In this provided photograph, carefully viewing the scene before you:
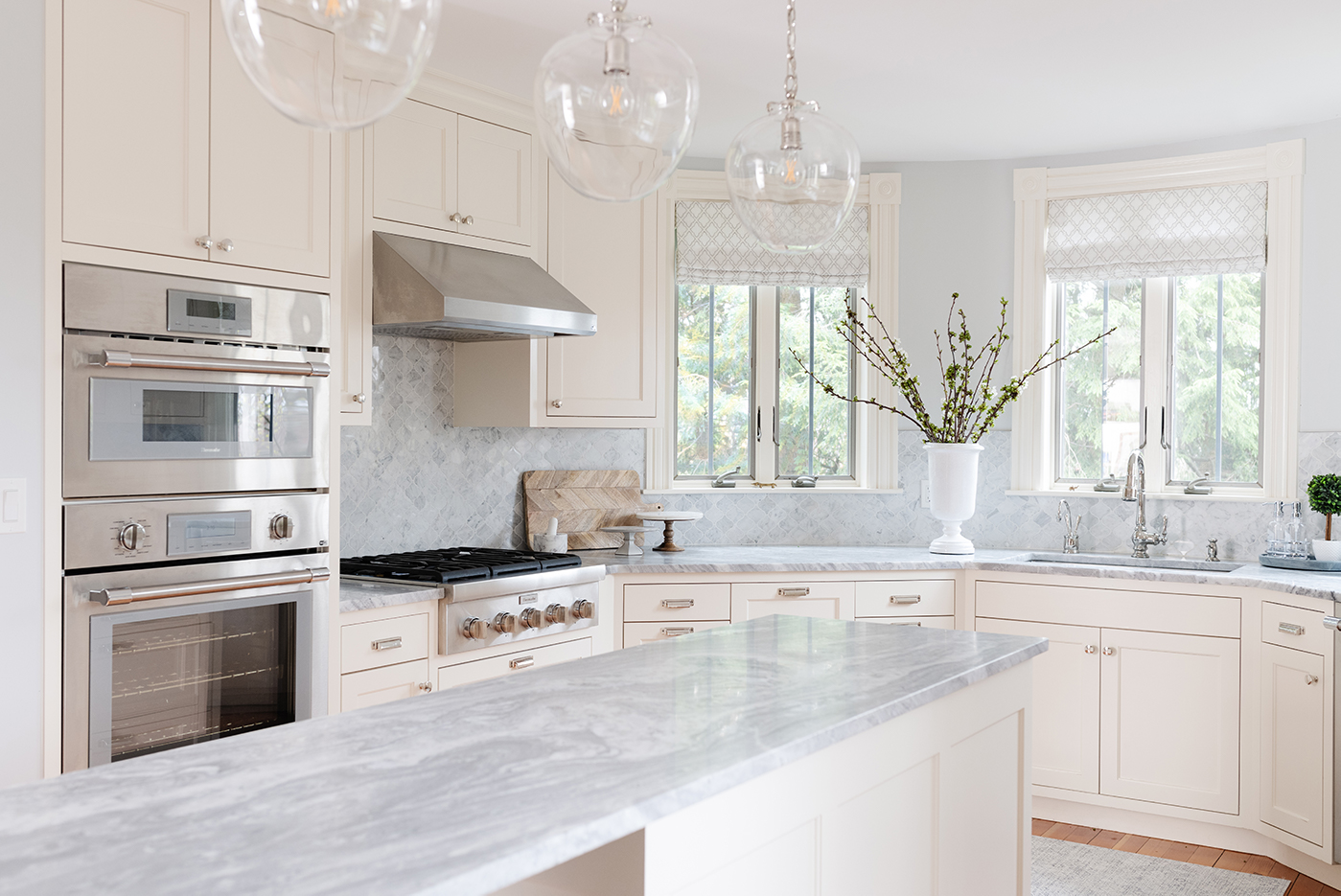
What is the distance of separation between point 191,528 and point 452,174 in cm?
160

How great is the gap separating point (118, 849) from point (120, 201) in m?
1.80

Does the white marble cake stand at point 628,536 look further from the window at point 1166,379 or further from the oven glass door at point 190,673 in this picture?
the window at point 1166,379

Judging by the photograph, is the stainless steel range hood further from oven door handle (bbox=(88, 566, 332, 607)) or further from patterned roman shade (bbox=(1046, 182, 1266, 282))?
patterned roman shade (bbox=(1046, 182, 1266, 282))

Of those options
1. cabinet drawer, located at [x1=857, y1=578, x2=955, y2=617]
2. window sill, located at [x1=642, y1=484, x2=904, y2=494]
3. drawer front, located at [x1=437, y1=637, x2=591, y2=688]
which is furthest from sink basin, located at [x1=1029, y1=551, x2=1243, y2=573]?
drawer front, located at [x1=437, y1=637, x2=591, y2=688]

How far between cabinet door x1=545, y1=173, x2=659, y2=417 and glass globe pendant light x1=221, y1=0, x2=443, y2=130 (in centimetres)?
273

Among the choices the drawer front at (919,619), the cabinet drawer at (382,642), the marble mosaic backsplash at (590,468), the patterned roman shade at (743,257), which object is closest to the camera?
the cabinet drawer at (382,642)

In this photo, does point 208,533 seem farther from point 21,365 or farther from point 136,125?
point 136,125

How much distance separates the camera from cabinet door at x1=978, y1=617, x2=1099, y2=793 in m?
3.84

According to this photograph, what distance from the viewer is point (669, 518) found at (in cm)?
424

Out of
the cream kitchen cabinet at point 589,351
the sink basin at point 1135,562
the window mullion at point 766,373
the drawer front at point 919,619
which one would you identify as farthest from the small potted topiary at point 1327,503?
the cream kitchen cabinet at point 589,351

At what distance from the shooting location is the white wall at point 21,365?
2232 mm

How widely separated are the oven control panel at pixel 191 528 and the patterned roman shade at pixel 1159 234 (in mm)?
3292

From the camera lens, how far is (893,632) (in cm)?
237

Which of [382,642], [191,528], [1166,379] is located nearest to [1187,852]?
[1166,379]
